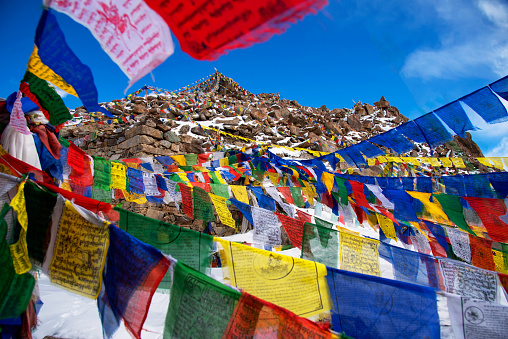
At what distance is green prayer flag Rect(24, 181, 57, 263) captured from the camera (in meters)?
2.14

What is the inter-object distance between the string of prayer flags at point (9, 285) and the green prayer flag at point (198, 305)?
1.00 meters

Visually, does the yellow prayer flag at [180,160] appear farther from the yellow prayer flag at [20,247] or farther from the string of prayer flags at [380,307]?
the string of prayer flags at [380,307]

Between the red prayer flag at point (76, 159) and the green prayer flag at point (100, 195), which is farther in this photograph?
the green prayer flag at point (100, 195)

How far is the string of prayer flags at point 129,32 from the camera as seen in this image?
4.09 ft

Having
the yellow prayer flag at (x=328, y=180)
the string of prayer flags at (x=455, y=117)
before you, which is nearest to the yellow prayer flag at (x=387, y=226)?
the yellow prayer flag at (x=328, y=180)

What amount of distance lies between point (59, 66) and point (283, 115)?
19.1 metres

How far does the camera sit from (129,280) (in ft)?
6.22

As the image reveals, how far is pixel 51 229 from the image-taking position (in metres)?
2.12

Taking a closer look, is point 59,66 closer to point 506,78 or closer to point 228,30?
point 228,30

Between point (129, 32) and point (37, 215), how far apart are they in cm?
178

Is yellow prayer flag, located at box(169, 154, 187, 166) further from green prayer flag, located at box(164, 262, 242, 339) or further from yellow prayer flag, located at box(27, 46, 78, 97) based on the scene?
green prayer flag, located at box(164, 262, 242, 339)

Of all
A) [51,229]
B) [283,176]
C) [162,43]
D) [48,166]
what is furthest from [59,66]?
[283,176]

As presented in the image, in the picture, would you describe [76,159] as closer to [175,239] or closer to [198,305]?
[175,239]

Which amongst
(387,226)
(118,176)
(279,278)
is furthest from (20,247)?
(387,226)
